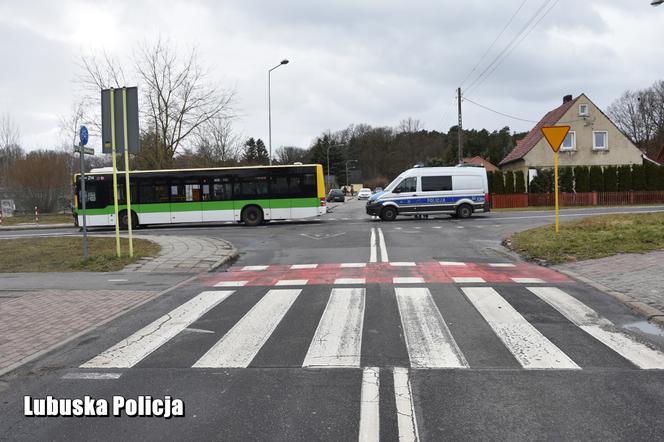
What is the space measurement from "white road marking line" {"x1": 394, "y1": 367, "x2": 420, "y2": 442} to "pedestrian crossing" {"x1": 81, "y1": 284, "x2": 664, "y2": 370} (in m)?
0.31

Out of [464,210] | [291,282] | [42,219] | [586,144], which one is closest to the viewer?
[291,282]

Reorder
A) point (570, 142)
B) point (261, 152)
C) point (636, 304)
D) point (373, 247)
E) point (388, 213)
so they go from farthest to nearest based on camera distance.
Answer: point (261, 152)
point (570, 142)
point (388, 213)
point (373, 247)
point (636, 304)

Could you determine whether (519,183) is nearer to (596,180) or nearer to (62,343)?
(596,180)

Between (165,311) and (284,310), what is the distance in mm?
1736

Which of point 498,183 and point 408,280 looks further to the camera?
point 498,183

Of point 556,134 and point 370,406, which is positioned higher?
point 556,134

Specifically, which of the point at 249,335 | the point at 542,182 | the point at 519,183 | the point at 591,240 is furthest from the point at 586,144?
the point at 249,335

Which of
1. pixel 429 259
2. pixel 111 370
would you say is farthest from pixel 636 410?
pixel 429 259

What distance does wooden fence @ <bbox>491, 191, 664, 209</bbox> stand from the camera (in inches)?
1512

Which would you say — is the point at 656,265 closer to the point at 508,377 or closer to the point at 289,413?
the point at 508,377

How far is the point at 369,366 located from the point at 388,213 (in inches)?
873

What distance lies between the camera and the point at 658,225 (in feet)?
49.9

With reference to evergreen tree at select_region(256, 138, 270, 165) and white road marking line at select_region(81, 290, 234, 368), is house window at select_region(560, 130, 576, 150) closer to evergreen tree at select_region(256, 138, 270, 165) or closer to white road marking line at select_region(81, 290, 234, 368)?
white road marking line at select_region(81, 290, 234, 368)

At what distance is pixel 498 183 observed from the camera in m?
39.2
